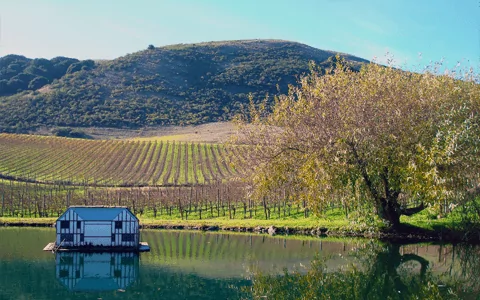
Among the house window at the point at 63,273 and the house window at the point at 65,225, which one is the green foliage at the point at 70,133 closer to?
the house window at the point at 65,225

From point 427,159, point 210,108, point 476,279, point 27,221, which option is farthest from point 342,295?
point 210,108

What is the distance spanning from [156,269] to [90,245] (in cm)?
1006

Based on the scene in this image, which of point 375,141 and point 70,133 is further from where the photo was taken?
point 70,133

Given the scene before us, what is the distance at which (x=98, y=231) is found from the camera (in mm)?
36656

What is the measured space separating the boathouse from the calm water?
165cm

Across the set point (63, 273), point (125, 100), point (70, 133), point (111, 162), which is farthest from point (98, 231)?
point (125, 100)

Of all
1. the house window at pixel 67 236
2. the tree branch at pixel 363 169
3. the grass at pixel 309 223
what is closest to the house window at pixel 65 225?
the house window at pixel 67 236

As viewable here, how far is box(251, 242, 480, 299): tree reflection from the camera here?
23.3m

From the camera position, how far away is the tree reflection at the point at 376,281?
23.3 m

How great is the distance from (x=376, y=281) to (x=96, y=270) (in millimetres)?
14716

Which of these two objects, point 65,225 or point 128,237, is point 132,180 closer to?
point 65,225

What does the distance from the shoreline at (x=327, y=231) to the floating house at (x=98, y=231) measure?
11579 mm

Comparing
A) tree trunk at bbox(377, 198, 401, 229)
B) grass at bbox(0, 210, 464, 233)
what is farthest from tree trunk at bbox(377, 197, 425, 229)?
grass at bbox(0, 210, 464, 233)

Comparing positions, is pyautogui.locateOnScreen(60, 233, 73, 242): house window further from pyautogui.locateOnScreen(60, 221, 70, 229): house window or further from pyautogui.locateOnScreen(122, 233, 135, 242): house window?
pyautogui.locateOnScreen(122, 233, 135, 242): house window
